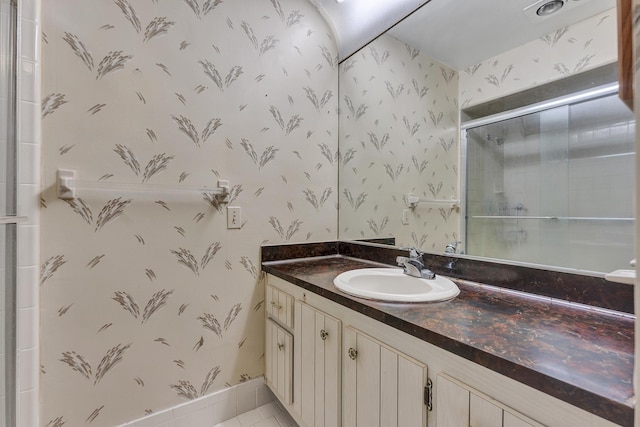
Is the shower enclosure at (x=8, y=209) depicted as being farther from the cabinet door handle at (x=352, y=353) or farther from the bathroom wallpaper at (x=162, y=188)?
the cabinet door handle at (x=352, y=353)

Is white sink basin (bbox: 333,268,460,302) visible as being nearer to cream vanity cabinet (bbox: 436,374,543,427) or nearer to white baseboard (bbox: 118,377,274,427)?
cream vanity cabinet (bbox: 436,374,543,427)

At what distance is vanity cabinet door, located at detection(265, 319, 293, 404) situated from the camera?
4.29 ft

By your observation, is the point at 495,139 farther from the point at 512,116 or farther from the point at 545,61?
the point at 545,61

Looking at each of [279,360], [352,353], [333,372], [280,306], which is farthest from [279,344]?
[352,353]

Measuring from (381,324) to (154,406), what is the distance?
116cm

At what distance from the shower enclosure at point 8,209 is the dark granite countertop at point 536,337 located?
1.08 metres

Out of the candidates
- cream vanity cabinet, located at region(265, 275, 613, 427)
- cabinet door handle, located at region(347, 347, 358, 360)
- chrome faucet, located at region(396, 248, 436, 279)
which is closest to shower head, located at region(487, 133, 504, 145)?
chrome faucet, located at region(396, 248, 436, 279)

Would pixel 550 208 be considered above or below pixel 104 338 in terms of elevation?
above

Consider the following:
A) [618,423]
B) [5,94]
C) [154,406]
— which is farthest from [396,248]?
[5,94]

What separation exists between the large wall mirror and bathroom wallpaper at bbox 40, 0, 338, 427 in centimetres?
41

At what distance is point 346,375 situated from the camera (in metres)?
0.97

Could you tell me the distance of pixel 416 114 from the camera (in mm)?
1551

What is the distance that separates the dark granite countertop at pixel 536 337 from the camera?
0.47 m

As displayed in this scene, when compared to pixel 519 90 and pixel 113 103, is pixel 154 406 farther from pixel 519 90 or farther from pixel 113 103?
pixel 519 90
